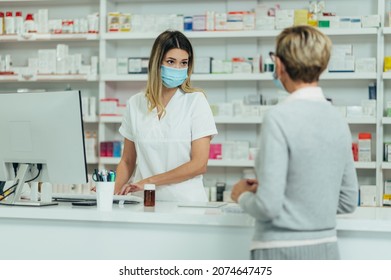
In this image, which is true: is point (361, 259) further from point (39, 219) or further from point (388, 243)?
point (39, 219)

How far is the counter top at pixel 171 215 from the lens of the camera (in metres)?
2.32

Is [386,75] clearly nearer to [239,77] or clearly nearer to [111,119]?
[239,77]

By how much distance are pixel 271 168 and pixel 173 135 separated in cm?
137

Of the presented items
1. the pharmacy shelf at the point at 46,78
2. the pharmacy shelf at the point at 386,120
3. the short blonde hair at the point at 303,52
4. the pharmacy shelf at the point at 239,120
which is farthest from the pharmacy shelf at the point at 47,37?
the short blonde hair at the point at 303,52

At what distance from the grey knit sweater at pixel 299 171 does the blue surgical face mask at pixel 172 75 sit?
1.19 m

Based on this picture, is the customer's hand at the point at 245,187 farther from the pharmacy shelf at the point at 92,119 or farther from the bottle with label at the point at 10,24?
the bottle with label at the point at 10,24

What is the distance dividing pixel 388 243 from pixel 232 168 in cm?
353

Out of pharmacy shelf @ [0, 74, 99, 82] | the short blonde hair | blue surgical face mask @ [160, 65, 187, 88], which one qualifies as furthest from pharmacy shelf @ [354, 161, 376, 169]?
the short blonde hair

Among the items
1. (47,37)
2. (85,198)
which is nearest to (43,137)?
(85,198)

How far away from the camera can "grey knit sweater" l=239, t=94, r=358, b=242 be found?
1.85 meters

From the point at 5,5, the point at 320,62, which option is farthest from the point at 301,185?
the point at 5,5

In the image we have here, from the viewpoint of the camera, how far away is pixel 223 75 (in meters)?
5.56

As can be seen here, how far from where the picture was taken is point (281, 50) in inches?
76.2

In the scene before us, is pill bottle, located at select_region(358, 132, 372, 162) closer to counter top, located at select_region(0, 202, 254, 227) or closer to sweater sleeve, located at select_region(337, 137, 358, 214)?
counter top, located at select_region(0, 202, 254, 227)
